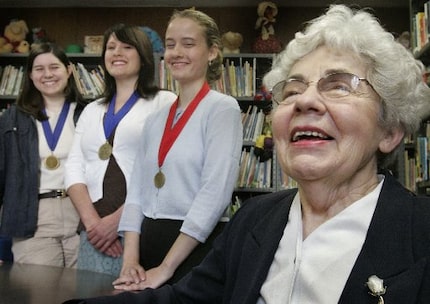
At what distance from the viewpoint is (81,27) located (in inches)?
224

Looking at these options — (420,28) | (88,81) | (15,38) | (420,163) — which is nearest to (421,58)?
(420,28)

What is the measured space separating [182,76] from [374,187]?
104 centimetres

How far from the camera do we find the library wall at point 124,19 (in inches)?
221

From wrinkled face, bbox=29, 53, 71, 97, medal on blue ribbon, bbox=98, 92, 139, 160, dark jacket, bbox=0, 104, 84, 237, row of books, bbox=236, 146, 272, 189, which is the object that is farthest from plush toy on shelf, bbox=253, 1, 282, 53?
medal on blue ribbon, bbox=98, 92, 139, 160

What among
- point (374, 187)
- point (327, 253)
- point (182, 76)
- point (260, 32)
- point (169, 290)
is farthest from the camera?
point (260, 32)

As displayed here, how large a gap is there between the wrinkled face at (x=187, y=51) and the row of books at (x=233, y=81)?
275cm

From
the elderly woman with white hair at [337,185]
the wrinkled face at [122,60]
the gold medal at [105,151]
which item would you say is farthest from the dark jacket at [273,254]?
the wrinkled face at [122,60]

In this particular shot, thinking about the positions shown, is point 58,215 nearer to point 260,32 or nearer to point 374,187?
point 374,187

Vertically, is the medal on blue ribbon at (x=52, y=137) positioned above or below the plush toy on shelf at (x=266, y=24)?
below

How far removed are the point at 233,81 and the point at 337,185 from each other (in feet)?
12.4

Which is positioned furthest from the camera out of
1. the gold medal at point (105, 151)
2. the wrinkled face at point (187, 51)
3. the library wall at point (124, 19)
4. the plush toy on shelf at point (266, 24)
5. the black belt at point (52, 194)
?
the library wall at point (124, 19)

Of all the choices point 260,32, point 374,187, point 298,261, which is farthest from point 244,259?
point 260,32

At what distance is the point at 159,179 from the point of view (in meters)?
1.99

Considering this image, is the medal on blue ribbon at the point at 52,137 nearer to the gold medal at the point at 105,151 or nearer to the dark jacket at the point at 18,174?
the dark jacket at the point at 18,174
